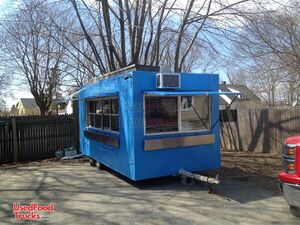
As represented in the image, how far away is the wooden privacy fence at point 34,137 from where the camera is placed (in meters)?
12.3

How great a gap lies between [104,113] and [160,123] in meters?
2.14

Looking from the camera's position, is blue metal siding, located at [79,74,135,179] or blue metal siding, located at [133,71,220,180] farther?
blue metal siding, located at [79,74,135,179]

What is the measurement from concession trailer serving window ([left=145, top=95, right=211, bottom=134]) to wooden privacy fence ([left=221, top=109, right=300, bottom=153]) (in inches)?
196

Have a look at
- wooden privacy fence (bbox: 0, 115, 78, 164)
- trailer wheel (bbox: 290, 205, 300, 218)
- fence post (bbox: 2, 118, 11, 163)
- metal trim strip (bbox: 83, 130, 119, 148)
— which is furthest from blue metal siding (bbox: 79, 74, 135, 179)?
fence post (bbox: 2, 118, 11, 163)

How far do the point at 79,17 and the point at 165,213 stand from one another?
8763 mm

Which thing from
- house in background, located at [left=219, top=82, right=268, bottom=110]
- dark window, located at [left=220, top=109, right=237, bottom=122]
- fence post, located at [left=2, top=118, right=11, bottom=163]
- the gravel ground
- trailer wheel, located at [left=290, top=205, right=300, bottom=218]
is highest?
house in background, located at [left=219, top=82, right=268, bottom=110]

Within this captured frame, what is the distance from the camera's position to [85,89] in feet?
36.0

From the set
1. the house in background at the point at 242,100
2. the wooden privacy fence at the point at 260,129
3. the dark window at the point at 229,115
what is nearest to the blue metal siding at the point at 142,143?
the wooden privacy fence at the point at 260,129

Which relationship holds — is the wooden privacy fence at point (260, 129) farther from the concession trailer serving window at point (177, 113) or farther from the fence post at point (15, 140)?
the fence post at point (15, 140)

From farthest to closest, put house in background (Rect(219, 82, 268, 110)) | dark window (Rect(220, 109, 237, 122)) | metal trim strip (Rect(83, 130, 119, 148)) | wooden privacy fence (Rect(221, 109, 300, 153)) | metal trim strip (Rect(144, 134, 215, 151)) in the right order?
house in background (Rect(219, 82, 268, 110)), dark window (Rect(220, 109, 237, 122)), wooden privacy fence (Rect(221, 109, 300, 153)), metal trim strip (Rect(83, 130, 119, 148)), metal trim strip (Rect(144, 134, 215, 151))

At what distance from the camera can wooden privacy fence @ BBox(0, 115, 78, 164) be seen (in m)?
12.3

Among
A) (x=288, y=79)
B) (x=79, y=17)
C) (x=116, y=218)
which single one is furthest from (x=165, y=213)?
(x=288, y=79)

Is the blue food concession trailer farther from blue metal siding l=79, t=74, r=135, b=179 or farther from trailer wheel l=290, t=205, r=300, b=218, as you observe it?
trailer wheel l=290, t=205, r=300, b=218

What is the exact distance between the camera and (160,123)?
794cm
